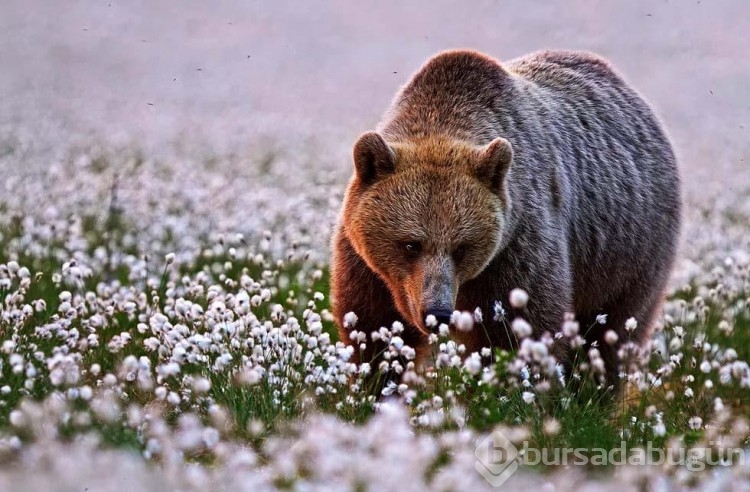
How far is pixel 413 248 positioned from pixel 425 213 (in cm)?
20

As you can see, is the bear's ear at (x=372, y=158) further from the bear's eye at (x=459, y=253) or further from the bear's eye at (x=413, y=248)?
the bear's eye at (x=459, y=253)

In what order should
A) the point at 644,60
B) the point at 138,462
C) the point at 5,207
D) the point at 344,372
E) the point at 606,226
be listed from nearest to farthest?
the point at 138,462
the point at 344,372
the point at 606,226
the point at 5,207
the point at 644,60

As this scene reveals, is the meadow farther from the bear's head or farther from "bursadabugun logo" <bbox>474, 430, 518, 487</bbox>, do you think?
the bear's head

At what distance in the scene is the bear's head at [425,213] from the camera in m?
5.58

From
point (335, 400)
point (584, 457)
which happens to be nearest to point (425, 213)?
point (335, 400)

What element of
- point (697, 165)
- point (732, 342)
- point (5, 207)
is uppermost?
point (5, 207)

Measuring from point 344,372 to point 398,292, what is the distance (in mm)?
674

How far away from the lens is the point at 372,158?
5.87 m

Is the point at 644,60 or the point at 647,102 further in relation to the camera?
the point at 644,60

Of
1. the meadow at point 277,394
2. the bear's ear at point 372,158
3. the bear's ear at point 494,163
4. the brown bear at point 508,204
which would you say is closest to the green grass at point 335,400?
the meadow at point 277,394

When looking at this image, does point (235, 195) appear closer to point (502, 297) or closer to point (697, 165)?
point (502, 297)

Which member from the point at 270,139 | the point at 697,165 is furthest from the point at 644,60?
the point at 270,139

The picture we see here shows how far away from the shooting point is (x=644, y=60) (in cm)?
2197

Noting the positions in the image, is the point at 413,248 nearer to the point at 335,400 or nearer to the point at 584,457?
the point at 335,400
